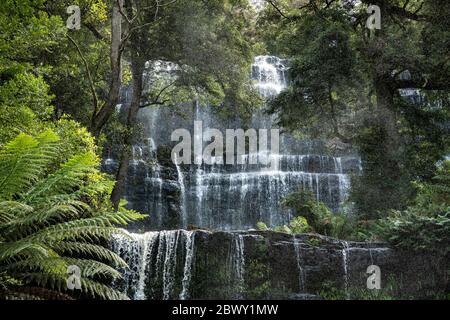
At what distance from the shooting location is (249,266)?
31.1 ft

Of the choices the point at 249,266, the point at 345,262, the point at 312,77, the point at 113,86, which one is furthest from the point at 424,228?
the point at 113,86

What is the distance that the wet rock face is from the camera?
30.5ft

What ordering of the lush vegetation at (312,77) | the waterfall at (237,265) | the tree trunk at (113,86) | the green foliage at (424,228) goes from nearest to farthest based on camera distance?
the green foliage at (424,228)
the waterfall at (237,265)
the tree trunk at (113,86)
the lush vegetation at (312,77)

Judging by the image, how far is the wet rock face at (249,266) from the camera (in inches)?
365

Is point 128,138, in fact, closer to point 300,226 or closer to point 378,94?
point 300,226

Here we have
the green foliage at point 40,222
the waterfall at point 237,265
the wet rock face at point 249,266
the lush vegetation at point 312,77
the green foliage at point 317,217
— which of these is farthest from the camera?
the green foliage at point 317,217

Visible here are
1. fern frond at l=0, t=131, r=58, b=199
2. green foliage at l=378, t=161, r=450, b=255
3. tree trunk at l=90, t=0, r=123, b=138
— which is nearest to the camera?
fern frond at l=0, t=131, r=58, b=199

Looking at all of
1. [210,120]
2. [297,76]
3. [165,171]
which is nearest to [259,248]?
[297,76]

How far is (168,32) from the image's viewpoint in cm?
1230

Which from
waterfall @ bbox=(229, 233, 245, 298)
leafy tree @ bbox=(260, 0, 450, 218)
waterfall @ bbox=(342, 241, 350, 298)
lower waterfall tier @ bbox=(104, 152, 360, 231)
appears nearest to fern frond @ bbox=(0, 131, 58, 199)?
waterfall @ bbox=(229, 233, 245, 298)

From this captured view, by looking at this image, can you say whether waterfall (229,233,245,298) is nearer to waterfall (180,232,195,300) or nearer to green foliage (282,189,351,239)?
waterfall (180,232,195,300)

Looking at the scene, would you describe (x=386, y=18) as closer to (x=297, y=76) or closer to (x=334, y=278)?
(x=297, y=76)

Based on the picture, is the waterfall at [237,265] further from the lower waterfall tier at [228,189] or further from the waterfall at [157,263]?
the lower waterfall tier at [228,189]

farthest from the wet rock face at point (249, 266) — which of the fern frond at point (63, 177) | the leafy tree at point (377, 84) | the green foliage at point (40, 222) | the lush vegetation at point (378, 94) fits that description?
the green foliage at point (40, 222)
